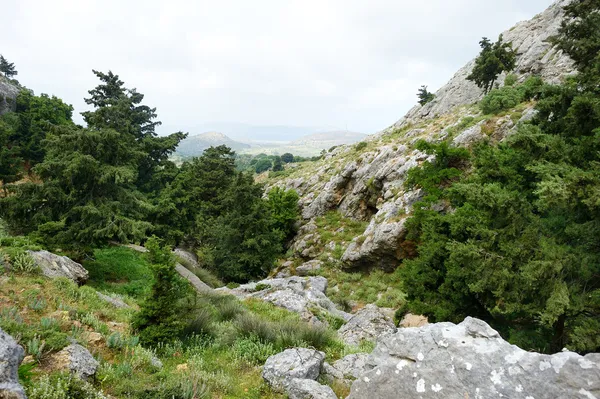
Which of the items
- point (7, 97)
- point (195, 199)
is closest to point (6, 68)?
point (7, 97)

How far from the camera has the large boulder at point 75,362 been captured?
4.61 m

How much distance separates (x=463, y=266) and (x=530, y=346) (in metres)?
2.85

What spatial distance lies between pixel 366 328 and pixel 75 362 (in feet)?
32.9

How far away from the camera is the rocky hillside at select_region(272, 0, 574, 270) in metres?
22.9

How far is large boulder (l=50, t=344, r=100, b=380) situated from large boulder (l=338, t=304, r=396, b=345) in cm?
839

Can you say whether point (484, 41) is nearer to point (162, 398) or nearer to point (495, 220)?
point (495, 220)

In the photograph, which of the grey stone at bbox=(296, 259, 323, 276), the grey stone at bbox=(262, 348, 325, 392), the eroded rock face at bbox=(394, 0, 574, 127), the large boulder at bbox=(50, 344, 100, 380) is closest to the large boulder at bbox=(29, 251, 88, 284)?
the large boulder at bbox=(50, 344, 100, 380)

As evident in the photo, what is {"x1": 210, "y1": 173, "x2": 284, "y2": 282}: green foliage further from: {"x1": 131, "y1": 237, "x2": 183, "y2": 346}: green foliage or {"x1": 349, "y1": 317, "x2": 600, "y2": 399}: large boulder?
{"x1": 349, "y1": 317, "x2": 600, "y2": 399}: large boulder

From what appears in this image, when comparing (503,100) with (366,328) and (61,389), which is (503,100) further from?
(61,389)

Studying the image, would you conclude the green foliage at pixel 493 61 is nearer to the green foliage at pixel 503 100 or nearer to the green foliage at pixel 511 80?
the green foliage at pixel 511 80

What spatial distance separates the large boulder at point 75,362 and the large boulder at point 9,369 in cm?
88

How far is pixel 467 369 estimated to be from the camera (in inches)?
157

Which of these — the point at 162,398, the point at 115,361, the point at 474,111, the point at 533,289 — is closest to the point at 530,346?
the point at 533,289

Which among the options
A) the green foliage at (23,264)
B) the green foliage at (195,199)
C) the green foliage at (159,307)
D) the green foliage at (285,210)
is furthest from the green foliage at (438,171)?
the green foliage at (23,264)
